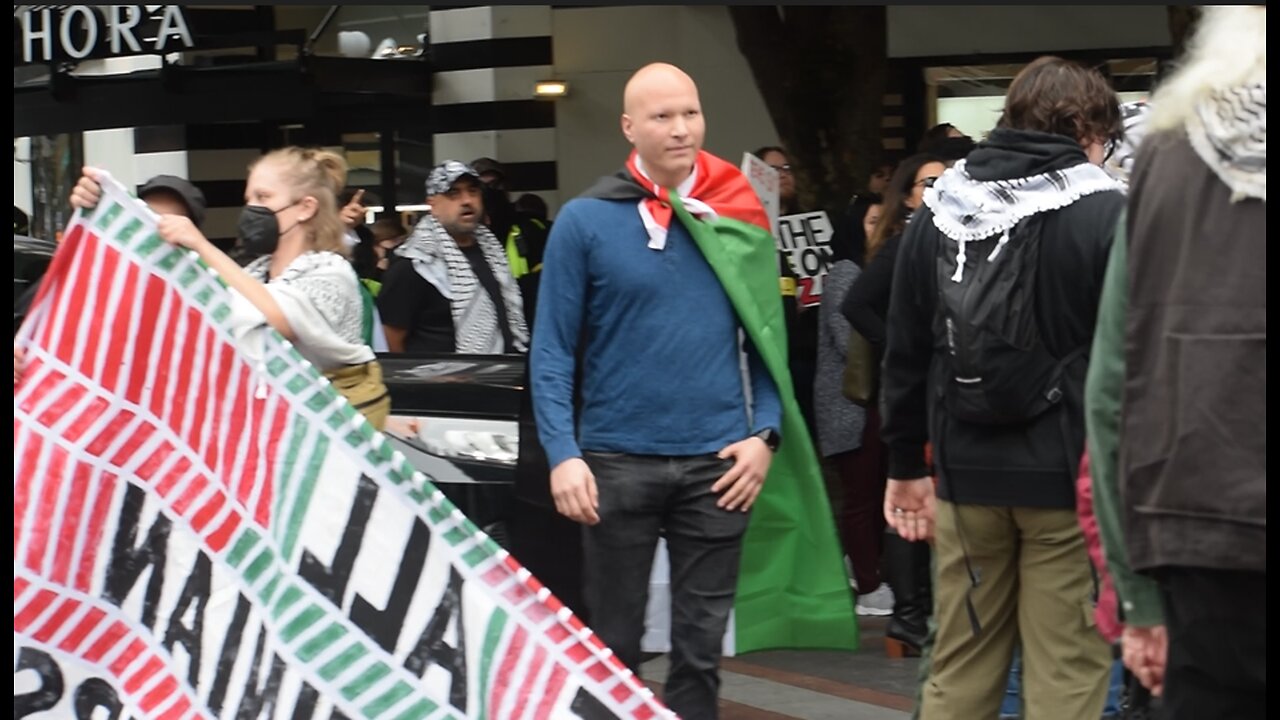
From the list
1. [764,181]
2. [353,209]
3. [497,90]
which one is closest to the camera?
[764,181]

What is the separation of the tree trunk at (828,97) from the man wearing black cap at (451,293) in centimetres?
523

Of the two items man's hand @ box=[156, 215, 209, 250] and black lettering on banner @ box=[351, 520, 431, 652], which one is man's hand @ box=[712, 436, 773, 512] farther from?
man's hand @ box=[156, 215, 209, 250]

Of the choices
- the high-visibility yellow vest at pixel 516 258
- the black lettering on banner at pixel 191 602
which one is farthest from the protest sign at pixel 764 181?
the black lettering on banner at pixel 191 602

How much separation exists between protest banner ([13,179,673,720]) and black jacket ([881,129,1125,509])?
0.88m

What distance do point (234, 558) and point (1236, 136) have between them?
2.37 meters

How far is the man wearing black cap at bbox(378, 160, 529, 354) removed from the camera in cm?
760

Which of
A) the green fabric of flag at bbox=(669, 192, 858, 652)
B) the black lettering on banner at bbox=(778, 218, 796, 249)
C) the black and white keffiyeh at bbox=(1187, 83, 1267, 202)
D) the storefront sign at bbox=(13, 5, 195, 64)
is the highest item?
the storefront sign at bbox=(13, 5, 195, 64)

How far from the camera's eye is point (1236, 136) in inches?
106

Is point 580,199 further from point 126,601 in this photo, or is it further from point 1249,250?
point 1249,250

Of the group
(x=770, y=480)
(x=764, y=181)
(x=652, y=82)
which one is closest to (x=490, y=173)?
(x=764, y=181)

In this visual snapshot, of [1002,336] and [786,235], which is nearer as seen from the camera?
[1002,336]

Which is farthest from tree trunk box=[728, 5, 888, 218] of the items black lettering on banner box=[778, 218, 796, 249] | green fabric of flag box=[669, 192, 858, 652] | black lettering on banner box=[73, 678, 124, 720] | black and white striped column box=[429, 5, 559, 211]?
black lettering on banner box=[73, 678, 124, 720]

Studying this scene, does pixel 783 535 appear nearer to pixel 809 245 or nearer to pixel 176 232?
pixel 176 232

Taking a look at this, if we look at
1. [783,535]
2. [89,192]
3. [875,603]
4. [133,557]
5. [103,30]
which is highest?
[103,30]
